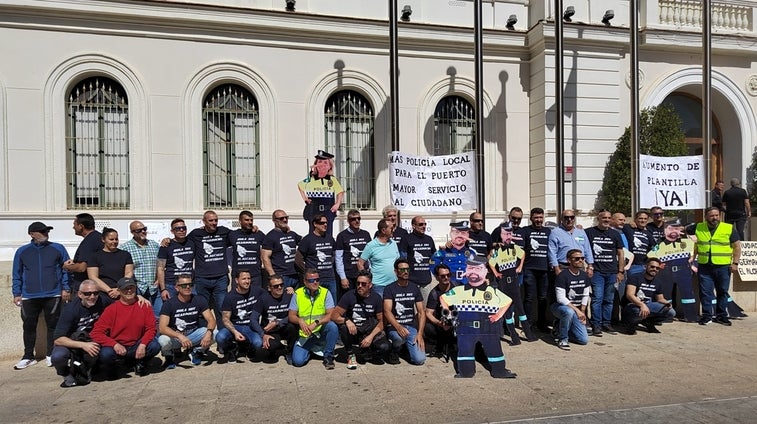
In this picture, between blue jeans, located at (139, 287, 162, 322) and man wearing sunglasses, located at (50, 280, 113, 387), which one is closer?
man wearing sunglasses, located at (50, 280, 113, 387)

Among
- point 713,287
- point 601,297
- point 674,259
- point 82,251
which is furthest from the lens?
point 713,287

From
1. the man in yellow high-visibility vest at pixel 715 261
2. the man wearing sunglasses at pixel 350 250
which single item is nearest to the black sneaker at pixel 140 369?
the man wearing sunglasses at pixel 350 250

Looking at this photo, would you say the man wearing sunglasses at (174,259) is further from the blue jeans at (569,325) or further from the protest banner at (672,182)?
the protest banner at (672,182)

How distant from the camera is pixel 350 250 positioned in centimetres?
808

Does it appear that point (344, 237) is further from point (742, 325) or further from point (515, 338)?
point (742, 325)

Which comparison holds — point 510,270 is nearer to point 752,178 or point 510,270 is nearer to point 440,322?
point 440,322

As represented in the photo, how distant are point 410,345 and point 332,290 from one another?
4.94 feet

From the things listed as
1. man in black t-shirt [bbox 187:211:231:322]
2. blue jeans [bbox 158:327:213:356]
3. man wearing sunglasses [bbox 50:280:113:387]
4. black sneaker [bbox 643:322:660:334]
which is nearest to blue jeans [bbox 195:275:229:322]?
man in black t-shirt [bbox 187:211:231:322]

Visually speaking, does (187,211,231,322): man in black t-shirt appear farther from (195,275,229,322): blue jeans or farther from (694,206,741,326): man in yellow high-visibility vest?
(694,206,741,326): man in yellow high-visibility vest

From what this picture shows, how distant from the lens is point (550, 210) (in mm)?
13258

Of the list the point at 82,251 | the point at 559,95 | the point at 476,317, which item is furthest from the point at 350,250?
the point at 559,95

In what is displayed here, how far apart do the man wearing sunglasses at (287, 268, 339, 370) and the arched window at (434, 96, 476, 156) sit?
7490mm

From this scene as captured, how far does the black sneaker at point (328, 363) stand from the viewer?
6.89 metres

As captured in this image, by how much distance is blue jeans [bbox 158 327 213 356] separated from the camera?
269 inches
